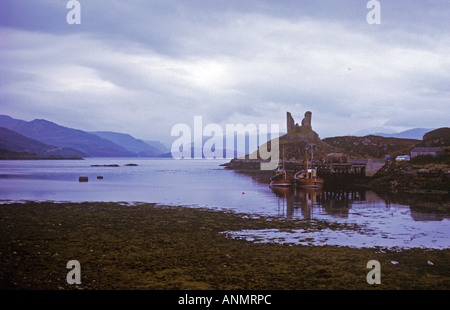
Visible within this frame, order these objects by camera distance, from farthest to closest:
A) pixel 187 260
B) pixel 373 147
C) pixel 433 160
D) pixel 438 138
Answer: pixel 373 147 < pixel 438 138 < pixel 433 160 < pixel 187 260

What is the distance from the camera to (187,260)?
15.0m

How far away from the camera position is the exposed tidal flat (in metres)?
12.2

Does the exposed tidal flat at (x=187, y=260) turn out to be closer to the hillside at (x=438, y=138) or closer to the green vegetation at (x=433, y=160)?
the green vegetation at (x=433, y=160)

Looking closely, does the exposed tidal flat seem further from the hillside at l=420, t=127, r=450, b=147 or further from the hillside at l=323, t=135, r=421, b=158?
the hillside at l=323, t=135, r=421, b=158

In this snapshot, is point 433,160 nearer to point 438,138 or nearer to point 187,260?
point 438,138

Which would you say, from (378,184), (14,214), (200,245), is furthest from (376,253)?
(378,184)

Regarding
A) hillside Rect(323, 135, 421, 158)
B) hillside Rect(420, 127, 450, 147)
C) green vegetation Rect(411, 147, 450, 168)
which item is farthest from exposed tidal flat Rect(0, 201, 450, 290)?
hillside Rect(323, 135, 421, 158)

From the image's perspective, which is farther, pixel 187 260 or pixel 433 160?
pixel 433 160

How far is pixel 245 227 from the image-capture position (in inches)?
955

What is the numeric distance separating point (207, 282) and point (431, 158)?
73805mm

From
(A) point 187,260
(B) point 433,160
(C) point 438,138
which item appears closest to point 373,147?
(C) point 438,138

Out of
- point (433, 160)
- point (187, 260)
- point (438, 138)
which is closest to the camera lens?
point (187, 260)

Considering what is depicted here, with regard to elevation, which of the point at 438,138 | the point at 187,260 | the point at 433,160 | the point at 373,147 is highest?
the point at 438,138
